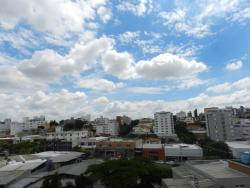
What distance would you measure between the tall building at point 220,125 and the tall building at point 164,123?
13.8m

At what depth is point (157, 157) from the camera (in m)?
40.2

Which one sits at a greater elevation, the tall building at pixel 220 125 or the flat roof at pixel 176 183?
the tall building at pixel 220 125

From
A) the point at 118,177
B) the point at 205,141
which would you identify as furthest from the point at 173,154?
the point at 118,177

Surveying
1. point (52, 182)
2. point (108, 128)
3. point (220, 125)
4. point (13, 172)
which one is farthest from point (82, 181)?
point (108, 128)

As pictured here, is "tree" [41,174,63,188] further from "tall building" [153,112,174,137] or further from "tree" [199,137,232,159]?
"tall building" [153,112,174,137]

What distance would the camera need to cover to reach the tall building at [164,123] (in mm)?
71312

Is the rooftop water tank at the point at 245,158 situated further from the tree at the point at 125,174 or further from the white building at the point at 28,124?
the white building at the point at 28,124

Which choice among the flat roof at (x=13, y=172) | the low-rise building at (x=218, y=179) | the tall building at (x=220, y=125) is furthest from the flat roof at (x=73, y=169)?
the tall building at (x=220, y=125)

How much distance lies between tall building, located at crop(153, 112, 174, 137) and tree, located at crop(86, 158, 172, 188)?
5301 cm

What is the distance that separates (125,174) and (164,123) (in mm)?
57247

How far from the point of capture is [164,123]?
72062mm

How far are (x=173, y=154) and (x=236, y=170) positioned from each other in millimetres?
19400

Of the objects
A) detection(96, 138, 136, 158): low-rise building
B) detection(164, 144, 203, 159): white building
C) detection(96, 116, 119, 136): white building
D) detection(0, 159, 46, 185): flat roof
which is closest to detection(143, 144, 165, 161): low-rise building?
detection(164, 144, 203, 159): white building

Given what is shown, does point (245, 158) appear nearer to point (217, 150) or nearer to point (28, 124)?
point (217, 150)
